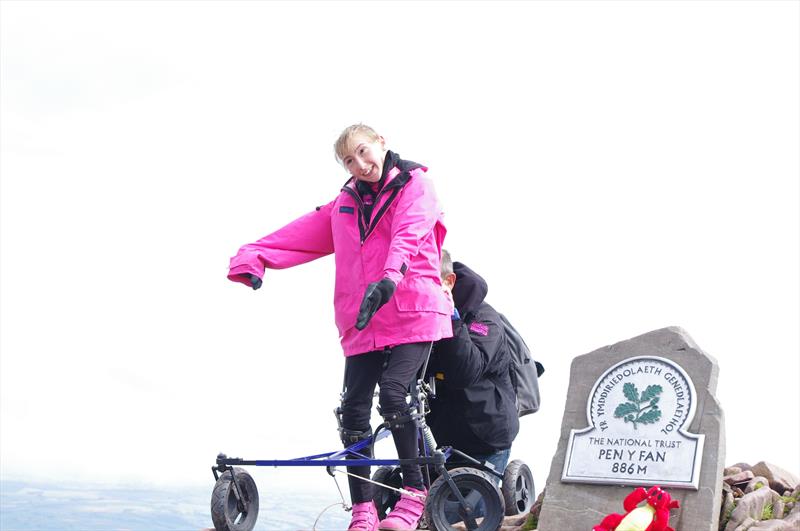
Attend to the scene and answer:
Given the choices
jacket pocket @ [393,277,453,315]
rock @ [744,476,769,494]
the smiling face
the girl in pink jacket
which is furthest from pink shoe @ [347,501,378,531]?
rock @ [744,476,769,494]

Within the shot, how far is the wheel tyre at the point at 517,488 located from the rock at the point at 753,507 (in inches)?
53.1

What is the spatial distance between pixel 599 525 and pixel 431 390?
130cm

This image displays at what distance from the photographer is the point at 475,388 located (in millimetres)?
5891

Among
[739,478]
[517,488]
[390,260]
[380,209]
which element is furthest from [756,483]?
[380,209]

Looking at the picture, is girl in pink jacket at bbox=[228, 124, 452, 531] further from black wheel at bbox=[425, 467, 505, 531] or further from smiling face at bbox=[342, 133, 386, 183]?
black wheel at bbox=[425, 467, 505, 531]

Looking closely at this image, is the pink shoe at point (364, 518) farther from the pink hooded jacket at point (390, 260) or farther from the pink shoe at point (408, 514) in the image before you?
the pink hooded jacket at point (390, 260)

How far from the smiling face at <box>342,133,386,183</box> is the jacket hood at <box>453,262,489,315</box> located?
96cm

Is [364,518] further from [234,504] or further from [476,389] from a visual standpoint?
[476,389]

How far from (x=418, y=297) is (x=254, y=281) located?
100 cm

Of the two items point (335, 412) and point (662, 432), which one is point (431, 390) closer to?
point (335, 412)

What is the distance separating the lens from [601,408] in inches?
212

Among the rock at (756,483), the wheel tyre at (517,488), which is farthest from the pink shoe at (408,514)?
the rock at (756,483)

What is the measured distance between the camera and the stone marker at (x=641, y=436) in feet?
16.3

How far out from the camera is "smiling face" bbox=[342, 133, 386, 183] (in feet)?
16.9
